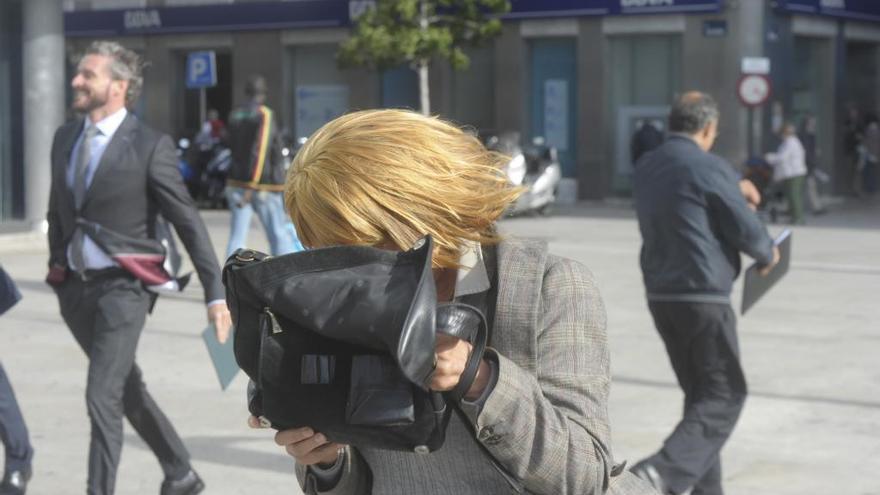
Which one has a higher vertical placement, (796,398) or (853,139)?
(853,139)

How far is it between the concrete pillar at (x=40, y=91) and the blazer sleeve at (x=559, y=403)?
15125 mm

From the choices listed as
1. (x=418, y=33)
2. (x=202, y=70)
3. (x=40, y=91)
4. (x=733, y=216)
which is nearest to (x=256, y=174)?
(x=40, y=91)

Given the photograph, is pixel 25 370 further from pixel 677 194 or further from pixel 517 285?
pixel 517 285

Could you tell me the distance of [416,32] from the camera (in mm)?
27156

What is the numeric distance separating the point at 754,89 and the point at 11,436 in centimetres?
1982

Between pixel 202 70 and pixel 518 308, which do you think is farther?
pixel 202 70

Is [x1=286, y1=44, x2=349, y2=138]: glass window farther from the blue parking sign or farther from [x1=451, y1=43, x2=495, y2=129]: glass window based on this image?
the blue parking sign

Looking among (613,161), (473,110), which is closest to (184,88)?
(473,110)

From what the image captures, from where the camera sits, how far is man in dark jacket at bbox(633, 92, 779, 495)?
5844 mm

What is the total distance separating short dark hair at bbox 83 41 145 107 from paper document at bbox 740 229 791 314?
2584 mm

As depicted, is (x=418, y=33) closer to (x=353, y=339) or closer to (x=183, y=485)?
(x=183, y=485)

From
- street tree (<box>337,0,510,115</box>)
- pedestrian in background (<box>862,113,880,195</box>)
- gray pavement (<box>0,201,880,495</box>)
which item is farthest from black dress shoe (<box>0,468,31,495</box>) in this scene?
pedestrian in background (<box>862,113,880,195</box>)

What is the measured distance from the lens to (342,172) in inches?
84.0

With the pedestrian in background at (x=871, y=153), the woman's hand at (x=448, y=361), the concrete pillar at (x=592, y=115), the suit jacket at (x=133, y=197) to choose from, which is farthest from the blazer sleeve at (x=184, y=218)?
the pedestrian in background at (x=871, y=153)
